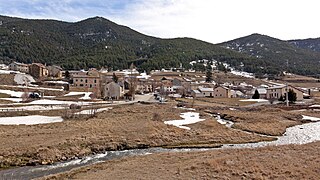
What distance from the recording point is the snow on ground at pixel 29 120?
1734 inches

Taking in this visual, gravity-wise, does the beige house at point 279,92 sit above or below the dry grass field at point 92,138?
above

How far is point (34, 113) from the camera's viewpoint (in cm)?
5122

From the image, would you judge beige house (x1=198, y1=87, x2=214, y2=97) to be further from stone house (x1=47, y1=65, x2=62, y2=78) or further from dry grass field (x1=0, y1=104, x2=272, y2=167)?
dry grass field (x1=0, y1=104, x2=272, y2=167)

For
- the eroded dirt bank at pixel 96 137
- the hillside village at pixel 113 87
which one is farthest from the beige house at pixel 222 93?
the eroded dirt bank at pixel 96 137

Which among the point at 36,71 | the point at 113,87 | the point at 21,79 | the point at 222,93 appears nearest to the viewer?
the point at 113,87

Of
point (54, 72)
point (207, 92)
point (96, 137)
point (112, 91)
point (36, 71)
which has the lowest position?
point (96, 137)

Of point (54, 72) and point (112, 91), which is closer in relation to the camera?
point (112, 91)

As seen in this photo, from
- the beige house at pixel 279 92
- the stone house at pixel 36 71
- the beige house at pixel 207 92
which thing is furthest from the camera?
the stone house at pixel 36 71

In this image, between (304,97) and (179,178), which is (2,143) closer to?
(179,178)

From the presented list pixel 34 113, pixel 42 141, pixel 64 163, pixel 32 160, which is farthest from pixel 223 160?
pixel 34 113

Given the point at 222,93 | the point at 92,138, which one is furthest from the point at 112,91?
the point at 92,138

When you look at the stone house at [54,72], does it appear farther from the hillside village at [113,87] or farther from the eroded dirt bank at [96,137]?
the eroded dirt bank at [96,137]

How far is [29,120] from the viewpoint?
46062mm

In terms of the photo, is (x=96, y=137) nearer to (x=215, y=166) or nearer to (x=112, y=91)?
(x=215, y=166)
